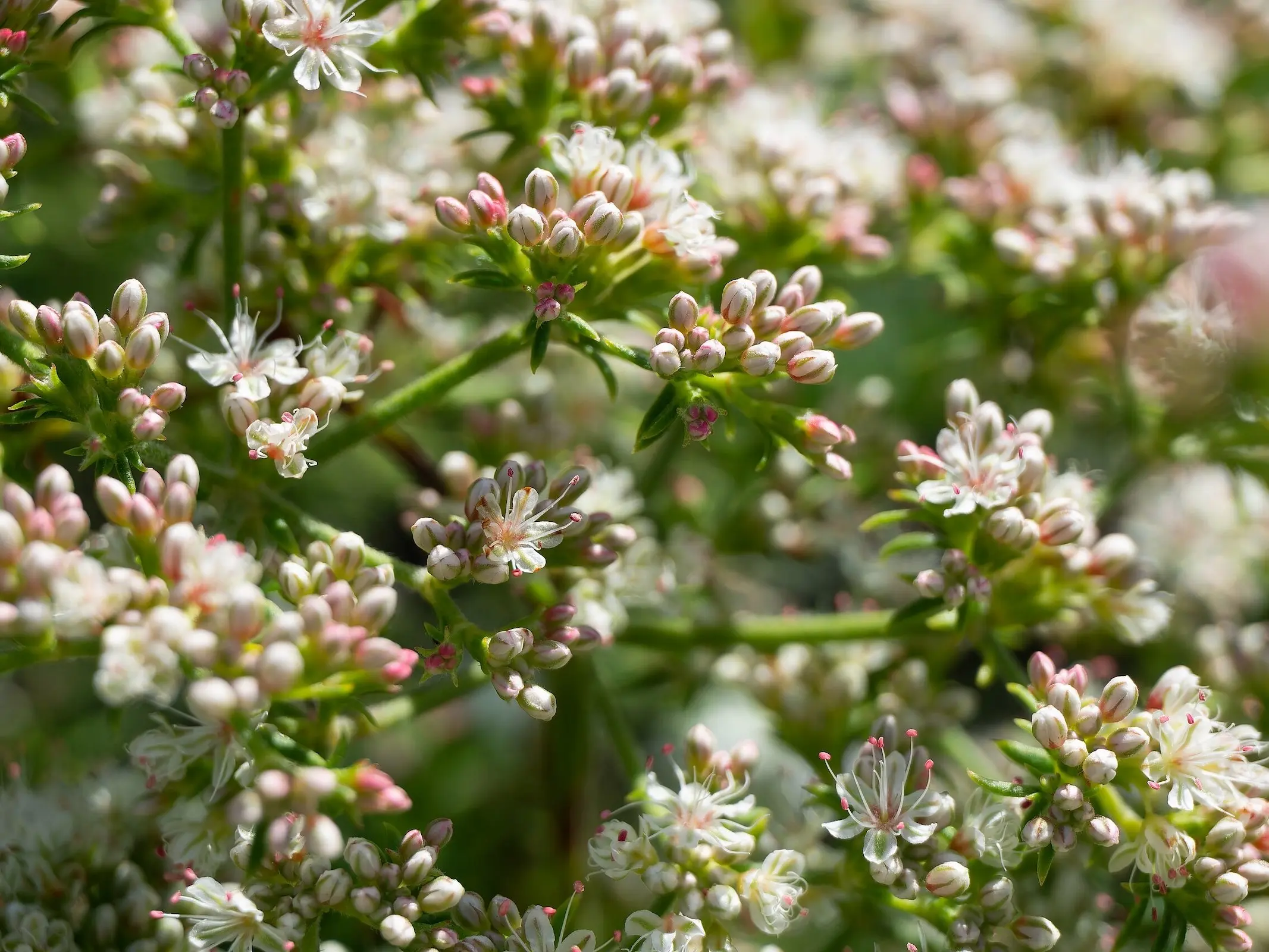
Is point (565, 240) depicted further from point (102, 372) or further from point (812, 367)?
point (102, 372)

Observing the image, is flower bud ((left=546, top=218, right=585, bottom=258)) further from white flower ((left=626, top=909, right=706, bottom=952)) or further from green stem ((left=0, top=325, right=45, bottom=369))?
white flower ((left=626, top=909, right=706, bottom=952))

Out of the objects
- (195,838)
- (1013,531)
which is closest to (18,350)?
(195,838)

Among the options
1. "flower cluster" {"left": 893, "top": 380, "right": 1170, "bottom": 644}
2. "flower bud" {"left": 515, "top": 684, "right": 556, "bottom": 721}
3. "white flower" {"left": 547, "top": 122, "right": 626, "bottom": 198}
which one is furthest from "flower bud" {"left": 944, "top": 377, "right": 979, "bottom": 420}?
"flower bud" {"left": 515, "top": 684, "right": 556, "bottom": 721}

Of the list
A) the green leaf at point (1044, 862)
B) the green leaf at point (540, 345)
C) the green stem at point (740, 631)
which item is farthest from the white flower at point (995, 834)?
the green leaf at point (540, 345)

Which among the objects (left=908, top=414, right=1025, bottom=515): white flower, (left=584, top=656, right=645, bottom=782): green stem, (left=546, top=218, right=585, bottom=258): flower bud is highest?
(left=546, top=218, right=585, bottom=258): flower bud

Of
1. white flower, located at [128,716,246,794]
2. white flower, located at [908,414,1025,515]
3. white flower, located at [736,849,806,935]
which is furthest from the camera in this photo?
white flower, located at [908,414,1025,515]

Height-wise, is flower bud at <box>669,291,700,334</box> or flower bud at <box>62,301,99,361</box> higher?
Result: flower bud at <box>62,301,99,361</box>

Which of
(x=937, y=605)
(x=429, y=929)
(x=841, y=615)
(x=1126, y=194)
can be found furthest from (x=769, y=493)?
(x=429, y=929)
